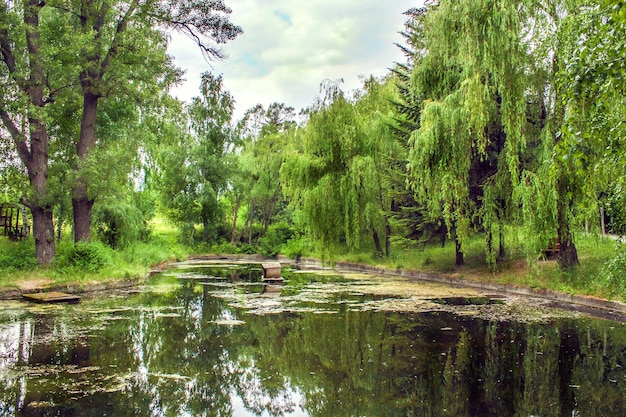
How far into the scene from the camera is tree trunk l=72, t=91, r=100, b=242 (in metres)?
16.3

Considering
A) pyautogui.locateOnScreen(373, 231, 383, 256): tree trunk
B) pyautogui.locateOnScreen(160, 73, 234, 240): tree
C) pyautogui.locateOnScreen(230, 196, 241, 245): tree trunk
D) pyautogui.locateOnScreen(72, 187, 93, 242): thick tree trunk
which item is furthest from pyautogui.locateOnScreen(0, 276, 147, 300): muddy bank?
pyautogui.locateOnScreen(230, 196, 241, 245): tree trunk

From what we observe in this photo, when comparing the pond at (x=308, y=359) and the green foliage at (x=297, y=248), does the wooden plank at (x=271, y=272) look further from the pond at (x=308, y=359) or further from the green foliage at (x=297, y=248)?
the green foliage at (x=297, y=248)

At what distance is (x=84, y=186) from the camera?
53.1ft

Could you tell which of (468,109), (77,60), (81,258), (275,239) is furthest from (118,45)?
(275,239)

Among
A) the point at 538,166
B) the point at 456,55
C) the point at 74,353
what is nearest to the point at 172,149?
the point at 456,55

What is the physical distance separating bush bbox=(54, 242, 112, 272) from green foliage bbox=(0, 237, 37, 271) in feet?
2.28

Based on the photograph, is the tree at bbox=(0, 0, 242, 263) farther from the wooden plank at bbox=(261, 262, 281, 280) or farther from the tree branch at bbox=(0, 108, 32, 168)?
the wooden plank at bbox=(261, 262, 281, 280)

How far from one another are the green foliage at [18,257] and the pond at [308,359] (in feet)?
9.66

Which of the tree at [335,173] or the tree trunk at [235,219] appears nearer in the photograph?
the tree at [335,173]

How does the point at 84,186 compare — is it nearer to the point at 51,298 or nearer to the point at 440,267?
the point at 51,298

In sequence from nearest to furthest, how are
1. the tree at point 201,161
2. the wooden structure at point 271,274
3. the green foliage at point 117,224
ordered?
the wooden structure at point 271,274 < the green foliage at point 117,224 < the tree at point 201,161

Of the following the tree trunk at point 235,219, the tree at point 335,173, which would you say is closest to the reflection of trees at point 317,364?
the tree at point 335,173

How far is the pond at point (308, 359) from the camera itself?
17.5 feet

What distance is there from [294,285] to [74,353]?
9999 millimetres
